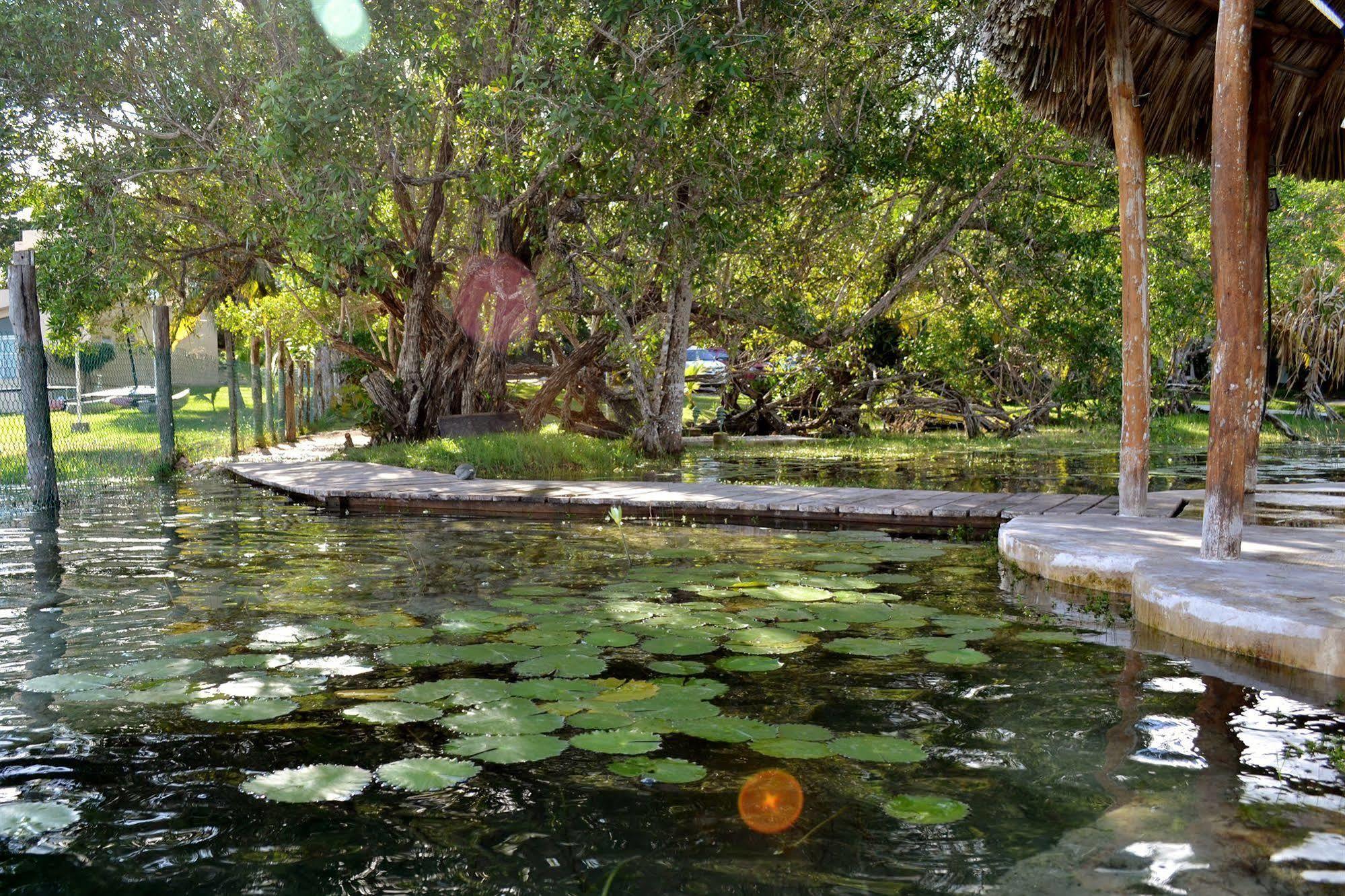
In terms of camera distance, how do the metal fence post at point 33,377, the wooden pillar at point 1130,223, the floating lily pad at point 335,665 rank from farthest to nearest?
the metal fence post at point 33,377 < the wooden pillar at point 1130,223 < the floating lily pad at point 335,665

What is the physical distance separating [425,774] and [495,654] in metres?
1.29

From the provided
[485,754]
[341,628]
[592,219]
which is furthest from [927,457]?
[485,754]

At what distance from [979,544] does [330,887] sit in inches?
216

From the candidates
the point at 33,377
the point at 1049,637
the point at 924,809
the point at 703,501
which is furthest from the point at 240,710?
the point at 33,377

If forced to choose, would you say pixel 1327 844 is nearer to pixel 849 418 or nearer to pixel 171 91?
pixel 171 91

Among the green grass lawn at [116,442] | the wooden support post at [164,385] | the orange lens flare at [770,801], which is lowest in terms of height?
the orange lens flare at [770,801]

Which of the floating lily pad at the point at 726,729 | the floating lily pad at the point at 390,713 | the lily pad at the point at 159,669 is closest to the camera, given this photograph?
the floating lily pad at the point at 726,729

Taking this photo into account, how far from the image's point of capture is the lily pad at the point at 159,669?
12.5 ft

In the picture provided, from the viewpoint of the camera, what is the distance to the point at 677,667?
12.9ft

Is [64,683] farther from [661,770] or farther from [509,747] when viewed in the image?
[661,770]

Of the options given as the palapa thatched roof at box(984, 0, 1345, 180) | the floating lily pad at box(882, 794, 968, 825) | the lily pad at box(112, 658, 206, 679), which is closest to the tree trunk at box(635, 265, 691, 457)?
the palapa thatched roof at box(984, 0, 1345, 180)

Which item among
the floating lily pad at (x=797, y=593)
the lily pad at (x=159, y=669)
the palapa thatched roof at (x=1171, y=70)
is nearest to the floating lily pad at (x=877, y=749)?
the floating lily pad at (x=797, y=593)

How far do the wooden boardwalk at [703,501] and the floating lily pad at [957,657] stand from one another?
10.7 ft

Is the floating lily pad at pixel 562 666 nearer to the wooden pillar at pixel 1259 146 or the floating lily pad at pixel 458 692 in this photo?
the floating lily pad at pixel 458 692
